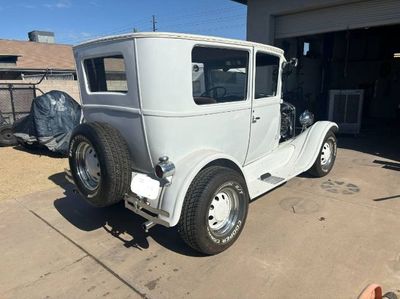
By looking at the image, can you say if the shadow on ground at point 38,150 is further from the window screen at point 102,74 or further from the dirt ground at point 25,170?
the window screen at point 102,74

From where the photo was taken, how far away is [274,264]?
2986 mm

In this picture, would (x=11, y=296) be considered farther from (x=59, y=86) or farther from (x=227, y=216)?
(x=59, y=86)

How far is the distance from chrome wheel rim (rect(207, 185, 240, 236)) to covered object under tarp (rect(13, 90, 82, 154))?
513 centimetres

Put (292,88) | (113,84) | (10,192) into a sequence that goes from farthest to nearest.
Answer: (292,88) → (10,192) → (113,84)

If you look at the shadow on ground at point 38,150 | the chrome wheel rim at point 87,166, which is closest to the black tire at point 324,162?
the chrome wheel rim at point 87,166

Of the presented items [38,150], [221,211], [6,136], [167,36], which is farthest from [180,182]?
[6,136]

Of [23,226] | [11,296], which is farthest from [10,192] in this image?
[11,296]

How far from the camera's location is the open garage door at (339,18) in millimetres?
6941

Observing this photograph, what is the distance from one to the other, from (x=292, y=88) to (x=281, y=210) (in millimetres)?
8105

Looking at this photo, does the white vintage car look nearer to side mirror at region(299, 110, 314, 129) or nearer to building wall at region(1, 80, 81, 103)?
side mirror at region(299, 110, 314, 129)

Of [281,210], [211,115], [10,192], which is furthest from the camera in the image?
[10,192]

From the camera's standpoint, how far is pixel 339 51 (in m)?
13.2

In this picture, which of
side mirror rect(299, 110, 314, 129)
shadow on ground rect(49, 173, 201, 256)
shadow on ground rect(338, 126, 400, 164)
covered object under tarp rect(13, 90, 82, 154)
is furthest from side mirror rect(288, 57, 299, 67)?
covered object under tarp rect(13, 90, 82, 154)

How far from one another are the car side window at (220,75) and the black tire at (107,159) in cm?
97
